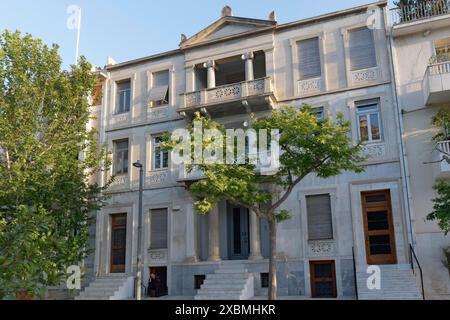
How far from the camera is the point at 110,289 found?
18359 mm

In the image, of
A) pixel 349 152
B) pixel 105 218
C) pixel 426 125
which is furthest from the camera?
pixel 105 218

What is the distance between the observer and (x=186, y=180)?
18453 millimetres

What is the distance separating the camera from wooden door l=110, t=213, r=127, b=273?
20094mm

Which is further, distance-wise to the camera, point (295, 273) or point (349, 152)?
point (295, 273)

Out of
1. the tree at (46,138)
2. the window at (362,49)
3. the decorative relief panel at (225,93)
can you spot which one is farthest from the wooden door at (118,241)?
the window at (362,49)

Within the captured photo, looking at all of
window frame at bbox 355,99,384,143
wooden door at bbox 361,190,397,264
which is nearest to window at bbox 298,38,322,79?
window frame at bbox 355,99,384,143

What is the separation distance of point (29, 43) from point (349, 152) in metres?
13.5

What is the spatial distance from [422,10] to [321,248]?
35.2 ft

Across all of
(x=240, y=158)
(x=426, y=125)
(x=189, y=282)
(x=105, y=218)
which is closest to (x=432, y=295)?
(x=426, y=125)

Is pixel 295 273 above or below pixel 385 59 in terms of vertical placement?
below

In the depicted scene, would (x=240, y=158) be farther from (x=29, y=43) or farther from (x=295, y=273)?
(x=29, y=43)

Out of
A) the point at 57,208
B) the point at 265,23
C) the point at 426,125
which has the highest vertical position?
the point at 265,23

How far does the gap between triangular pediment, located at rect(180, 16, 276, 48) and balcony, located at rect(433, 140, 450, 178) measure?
28.9ft

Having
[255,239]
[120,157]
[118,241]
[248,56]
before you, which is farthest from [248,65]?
[118,241]
